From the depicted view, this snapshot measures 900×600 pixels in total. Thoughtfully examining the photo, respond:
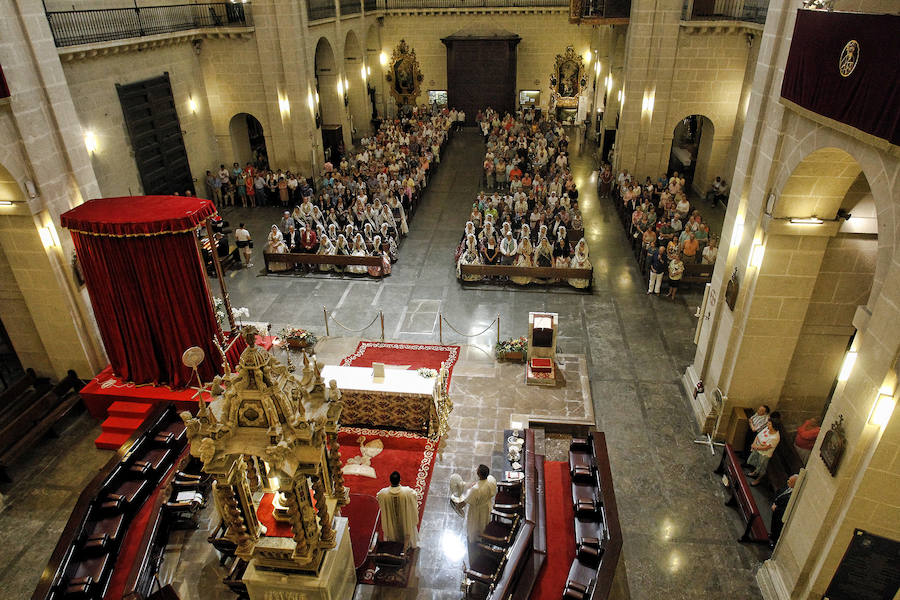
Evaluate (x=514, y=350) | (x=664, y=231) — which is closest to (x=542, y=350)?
(x=514, y=350)

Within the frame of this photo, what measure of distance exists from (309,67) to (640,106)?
38.4 ft

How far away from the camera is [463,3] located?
95.5ft

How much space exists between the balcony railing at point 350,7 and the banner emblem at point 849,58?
2291cm

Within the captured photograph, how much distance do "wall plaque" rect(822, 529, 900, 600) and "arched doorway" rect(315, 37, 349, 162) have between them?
2231cm

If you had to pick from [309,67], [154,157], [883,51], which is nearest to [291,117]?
[309,67]

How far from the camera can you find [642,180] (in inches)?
803

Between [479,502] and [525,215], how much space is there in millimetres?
11184

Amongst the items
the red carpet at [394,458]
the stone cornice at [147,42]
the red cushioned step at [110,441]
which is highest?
the stone cornice at [147,42]

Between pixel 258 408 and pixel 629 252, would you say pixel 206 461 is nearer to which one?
pixel 258 408

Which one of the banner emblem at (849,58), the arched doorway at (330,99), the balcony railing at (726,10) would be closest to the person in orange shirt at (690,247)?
the balcony railing at (726,10)

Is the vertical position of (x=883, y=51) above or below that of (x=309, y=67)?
above

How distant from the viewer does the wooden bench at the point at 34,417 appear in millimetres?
9188

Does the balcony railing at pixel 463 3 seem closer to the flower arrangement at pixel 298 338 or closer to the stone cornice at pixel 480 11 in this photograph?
the stone cornice at pixel 480 11

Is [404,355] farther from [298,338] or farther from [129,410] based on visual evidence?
[129,410]
